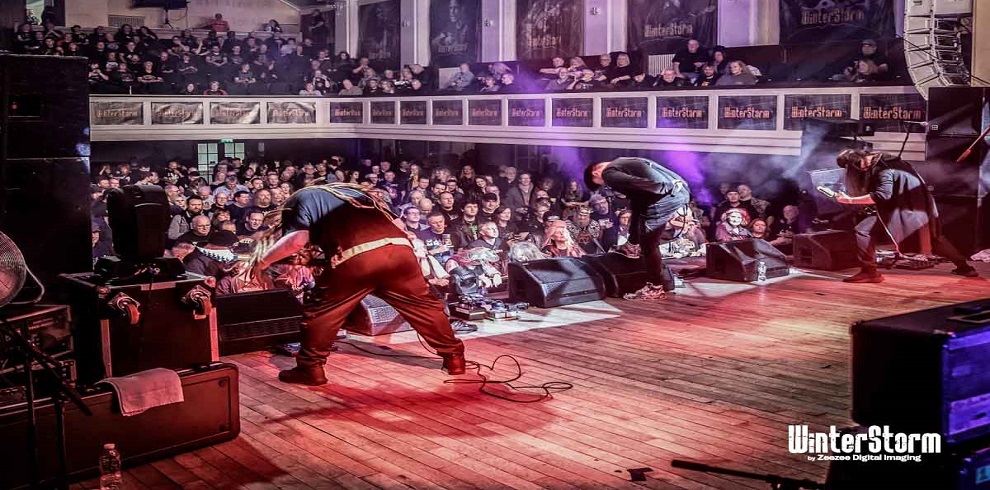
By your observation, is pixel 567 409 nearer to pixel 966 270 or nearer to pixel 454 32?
pixel 966 270

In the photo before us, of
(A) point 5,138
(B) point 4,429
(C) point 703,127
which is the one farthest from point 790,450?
(C) point 703,127

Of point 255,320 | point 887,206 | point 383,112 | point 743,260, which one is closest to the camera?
point 255,320

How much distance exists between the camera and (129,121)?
24.0 meters

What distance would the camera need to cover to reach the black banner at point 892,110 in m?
13.9

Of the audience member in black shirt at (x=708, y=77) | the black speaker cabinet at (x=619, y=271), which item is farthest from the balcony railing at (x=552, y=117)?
the black speaker cabinet at (x=619, y=271)

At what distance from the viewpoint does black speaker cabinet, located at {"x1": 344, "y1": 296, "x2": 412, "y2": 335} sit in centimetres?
906

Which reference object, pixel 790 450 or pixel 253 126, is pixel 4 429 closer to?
pixel 790 450

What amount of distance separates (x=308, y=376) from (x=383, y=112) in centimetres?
1803

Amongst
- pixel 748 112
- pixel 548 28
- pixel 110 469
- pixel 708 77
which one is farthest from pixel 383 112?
pixel 110 469

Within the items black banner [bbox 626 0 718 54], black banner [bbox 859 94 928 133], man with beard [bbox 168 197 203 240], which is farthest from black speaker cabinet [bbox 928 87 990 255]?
man with beard [bbox 168 197 203 240]

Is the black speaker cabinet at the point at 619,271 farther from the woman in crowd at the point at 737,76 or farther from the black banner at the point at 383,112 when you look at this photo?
the black banner at the point at 383,112

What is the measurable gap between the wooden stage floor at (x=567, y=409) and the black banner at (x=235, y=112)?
16795 millimetres

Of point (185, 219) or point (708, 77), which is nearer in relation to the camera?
point (185, 219)

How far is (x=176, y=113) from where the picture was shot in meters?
24.5
